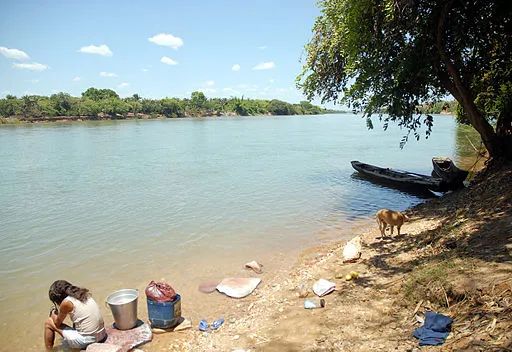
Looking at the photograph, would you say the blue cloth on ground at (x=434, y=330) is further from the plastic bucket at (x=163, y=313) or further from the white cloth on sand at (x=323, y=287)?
the plastic bucket at (x=163, y=313)

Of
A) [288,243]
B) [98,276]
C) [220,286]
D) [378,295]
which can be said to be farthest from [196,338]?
[288,243]

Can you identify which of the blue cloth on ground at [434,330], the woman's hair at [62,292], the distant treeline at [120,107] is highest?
the distant treeline at [120,107]

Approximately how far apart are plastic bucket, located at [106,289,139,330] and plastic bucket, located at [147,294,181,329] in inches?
10.4

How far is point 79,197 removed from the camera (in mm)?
15984

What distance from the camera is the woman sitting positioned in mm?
5066

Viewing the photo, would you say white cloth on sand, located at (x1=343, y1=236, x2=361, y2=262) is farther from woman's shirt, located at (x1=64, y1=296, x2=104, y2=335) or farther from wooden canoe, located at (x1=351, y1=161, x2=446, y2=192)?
wooden canoe, located at (x1=351, y1=161, x2=446, y2=192)

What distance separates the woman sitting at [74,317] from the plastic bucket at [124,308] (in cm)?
28

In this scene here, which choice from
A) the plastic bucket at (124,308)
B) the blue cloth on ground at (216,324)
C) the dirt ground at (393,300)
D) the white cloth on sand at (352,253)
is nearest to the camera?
the dirt ground at (393,300)

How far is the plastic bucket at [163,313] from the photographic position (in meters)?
5.68

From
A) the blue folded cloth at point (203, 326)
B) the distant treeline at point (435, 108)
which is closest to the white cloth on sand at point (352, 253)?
the blue folded cloth at point (203, 326)

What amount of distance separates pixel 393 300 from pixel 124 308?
4.00m

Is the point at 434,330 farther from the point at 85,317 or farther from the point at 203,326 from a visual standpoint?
the point at 85,317

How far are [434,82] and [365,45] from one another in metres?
Result: 3.03

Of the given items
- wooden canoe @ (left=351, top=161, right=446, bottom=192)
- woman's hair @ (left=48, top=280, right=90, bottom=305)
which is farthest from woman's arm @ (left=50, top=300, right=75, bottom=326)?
wooden canoe @ (left=351, top=161, right=446, bottom=192)
